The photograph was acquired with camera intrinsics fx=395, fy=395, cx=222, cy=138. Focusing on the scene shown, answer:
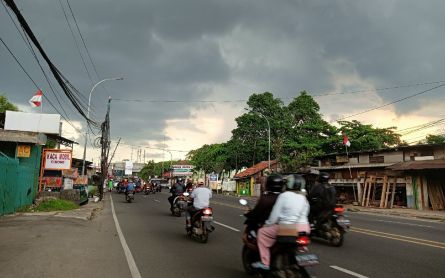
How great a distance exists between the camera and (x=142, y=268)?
725cm

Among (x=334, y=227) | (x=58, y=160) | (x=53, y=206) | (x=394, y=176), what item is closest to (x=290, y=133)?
(x=394, y=176)

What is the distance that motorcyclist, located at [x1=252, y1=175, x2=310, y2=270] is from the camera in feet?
17.7

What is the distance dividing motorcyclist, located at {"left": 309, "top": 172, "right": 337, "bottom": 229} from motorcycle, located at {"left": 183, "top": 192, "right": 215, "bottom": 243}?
106 inches

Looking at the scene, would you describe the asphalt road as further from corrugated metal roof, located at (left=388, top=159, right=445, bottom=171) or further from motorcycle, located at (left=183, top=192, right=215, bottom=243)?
corrugated metal roof, located at (left=388, top=159, right=445, bottom=171)

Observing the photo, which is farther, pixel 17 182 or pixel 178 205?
pixel 178 205

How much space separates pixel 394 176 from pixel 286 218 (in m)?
28.5

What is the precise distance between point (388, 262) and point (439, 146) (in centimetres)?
2495

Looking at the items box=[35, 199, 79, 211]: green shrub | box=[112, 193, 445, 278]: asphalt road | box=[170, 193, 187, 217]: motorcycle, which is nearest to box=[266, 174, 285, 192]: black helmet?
box=[112, 193, 445, 278]: asphalt road

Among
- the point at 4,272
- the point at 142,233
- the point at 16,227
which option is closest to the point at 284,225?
the point at 4,272

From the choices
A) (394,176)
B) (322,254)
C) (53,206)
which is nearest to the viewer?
(322,254)

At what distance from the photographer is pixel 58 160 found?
24906mm

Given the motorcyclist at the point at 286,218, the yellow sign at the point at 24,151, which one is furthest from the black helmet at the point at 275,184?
the yellow sign at the point at 24,151

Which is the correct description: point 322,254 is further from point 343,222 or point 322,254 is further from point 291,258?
point 291,258

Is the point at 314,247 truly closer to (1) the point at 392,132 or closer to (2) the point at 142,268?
(2) the point at 142,268
